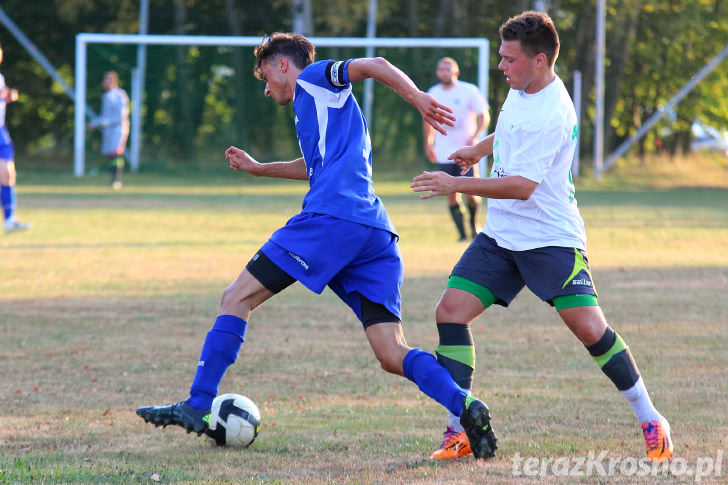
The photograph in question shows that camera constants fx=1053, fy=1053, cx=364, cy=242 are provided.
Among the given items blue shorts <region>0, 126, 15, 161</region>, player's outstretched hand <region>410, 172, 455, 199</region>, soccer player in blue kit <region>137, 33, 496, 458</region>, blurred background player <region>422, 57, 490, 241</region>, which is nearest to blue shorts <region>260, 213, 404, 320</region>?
soccer player in blue kit <region>137, 33, 496, 458</region>

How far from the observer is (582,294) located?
171 inches

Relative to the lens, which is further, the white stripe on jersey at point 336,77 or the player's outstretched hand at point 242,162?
the player's outstretched hand at point 242,162

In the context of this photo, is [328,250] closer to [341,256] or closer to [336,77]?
[341,256]

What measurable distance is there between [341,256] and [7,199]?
9.95 meters

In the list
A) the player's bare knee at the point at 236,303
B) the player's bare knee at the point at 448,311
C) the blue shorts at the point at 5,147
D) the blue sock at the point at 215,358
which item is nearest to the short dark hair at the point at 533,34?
the player's bare knee at the point at 448,311

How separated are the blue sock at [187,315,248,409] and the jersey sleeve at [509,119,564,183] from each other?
4.51 ft

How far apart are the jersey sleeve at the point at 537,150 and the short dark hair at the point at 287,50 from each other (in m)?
1.07

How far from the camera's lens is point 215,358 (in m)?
4.53

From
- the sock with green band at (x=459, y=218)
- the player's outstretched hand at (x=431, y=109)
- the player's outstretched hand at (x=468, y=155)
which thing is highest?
the player's outstretched hand at (x=431, y=109)

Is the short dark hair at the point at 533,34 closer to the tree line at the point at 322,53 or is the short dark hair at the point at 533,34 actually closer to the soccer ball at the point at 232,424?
the soccer ball at the point at 232,424

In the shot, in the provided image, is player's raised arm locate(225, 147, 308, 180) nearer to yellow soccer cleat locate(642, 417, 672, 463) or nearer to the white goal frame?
yellow soccer cleat locate(642, 417, 672, 463)

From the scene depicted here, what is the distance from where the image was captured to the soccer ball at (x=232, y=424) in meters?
4.63

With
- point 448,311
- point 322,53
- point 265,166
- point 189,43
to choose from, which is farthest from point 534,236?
point 322,53

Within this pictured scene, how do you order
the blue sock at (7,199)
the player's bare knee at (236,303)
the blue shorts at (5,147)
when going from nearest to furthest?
the player's bare knee at (236,303), the blue shorts at (5,147), the blue sock at (7,199)
